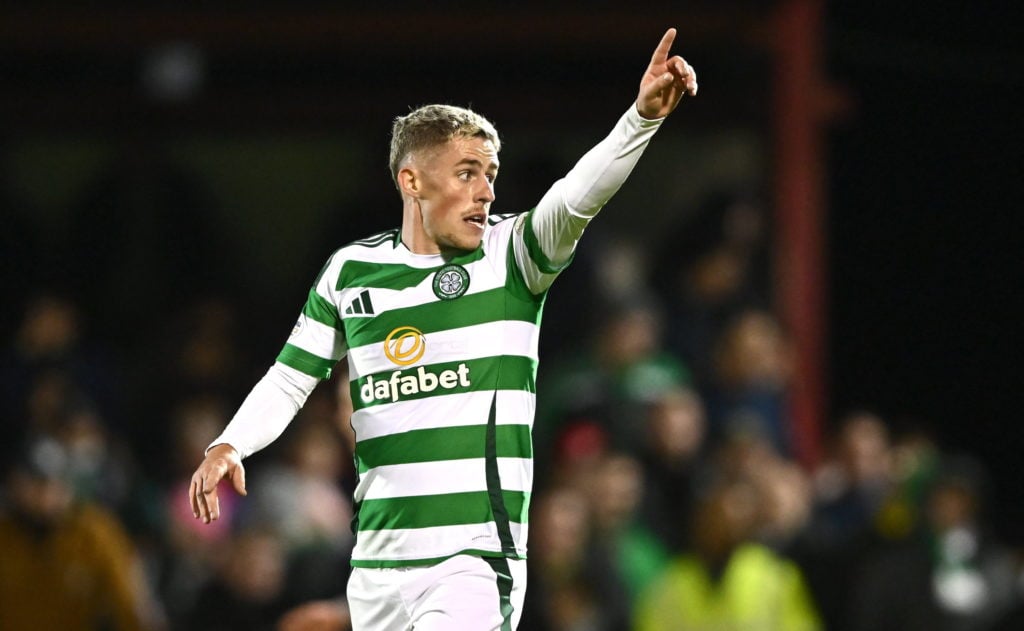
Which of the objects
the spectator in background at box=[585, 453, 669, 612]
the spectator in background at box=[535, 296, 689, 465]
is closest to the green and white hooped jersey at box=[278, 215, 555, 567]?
the spectator in background at box=[585, 453, 669, 612]

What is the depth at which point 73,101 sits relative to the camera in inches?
480

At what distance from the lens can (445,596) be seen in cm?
449

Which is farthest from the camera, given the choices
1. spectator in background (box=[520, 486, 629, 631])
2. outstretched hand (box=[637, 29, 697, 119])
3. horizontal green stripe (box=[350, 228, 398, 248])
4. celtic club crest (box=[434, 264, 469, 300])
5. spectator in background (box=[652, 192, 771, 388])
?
spectator in background (box=[652, 192, 771, 388])

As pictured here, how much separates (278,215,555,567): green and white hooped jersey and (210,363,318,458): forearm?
0.62ft

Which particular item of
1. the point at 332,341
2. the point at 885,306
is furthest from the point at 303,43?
the point at 332,341

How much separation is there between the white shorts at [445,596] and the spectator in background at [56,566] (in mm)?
4112

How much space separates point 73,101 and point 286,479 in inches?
174

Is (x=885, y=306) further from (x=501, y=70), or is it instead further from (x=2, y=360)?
(x=2, y=360)

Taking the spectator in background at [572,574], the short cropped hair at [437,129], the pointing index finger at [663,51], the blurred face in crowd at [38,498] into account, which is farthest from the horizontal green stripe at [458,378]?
the blurred face in crowd at [38,498]

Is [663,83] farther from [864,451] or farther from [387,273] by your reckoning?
[864,451]

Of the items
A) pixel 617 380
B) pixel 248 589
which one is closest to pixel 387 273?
pixel 248 589

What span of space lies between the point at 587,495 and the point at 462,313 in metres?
4.01

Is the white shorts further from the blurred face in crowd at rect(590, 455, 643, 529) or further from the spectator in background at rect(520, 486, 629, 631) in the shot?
the blurred face in crowd at rect(590, 455, 643, 529)

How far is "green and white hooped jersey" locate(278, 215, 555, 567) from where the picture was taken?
4.57 m
